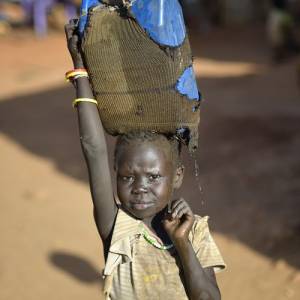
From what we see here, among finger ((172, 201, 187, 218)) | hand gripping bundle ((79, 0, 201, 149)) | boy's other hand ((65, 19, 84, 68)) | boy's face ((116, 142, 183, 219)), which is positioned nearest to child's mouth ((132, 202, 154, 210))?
boy's face ((116, 142, 183, 219))

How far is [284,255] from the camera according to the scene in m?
4.50

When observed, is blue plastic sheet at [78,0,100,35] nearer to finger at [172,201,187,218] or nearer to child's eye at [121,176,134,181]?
child's eye at [121,176,134,181]

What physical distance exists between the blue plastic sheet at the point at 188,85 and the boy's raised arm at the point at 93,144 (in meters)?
0.30

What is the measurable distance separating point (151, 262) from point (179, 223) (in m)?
0.21

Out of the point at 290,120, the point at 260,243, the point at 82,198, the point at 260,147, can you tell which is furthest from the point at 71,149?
the point at 260,243

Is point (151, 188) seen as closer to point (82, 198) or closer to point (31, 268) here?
point (31, 268)

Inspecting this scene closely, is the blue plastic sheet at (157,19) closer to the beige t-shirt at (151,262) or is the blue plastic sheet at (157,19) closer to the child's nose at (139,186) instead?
the child's nose at (139,186)

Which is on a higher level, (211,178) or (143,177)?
(143,177)

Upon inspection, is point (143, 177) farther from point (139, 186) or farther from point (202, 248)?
point (202, 248)

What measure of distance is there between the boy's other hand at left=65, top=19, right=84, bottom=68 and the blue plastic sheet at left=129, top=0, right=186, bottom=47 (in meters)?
0.21

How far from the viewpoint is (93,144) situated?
2.06 metres

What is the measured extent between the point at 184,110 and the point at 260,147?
16.4 feet

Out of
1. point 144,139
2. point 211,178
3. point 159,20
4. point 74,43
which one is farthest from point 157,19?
point 211,178

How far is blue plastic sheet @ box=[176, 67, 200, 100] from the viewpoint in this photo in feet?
6.88
